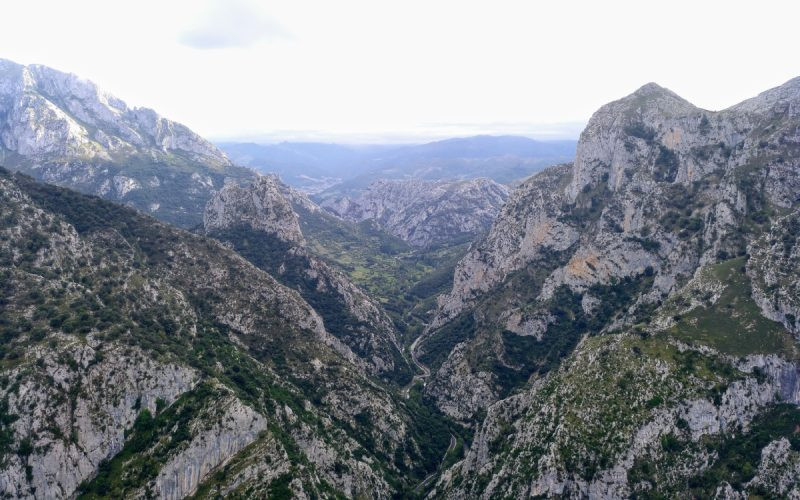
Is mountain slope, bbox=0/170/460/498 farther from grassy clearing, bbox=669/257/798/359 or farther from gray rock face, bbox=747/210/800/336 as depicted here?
gray rock face, bbox=747/210/800/336

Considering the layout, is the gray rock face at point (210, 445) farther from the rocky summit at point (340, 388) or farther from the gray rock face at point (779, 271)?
the gray rock face at point (779, 271)

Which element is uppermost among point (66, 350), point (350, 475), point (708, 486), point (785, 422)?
point (66, 350)

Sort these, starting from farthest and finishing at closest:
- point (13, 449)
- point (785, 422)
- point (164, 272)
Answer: point (164, 272) < point (785, 422) < point (13, 449)

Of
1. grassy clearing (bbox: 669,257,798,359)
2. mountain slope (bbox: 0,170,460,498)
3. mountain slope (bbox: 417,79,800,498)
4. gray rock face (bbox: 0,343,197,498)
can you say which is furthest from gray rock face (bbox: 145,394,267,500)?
grassy clearing (bbox: 669,257,798,359)

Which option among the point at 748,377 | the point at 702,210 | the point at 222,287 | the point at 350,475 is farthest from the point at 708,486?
the point at 222,287

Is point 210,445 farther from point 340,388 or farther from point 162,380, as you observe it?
point 340,388

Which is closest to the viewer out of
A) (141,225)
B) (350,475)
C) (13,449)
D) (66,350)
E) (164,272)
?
(13,449)

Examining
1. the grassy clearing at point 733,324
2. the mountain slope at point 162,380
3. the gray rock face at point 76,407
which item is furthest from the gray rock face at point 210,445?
the grassy clearing at point 733,324

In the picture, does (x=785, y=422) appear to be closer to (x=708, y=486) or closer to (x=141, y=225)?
(x=708, y=486)
